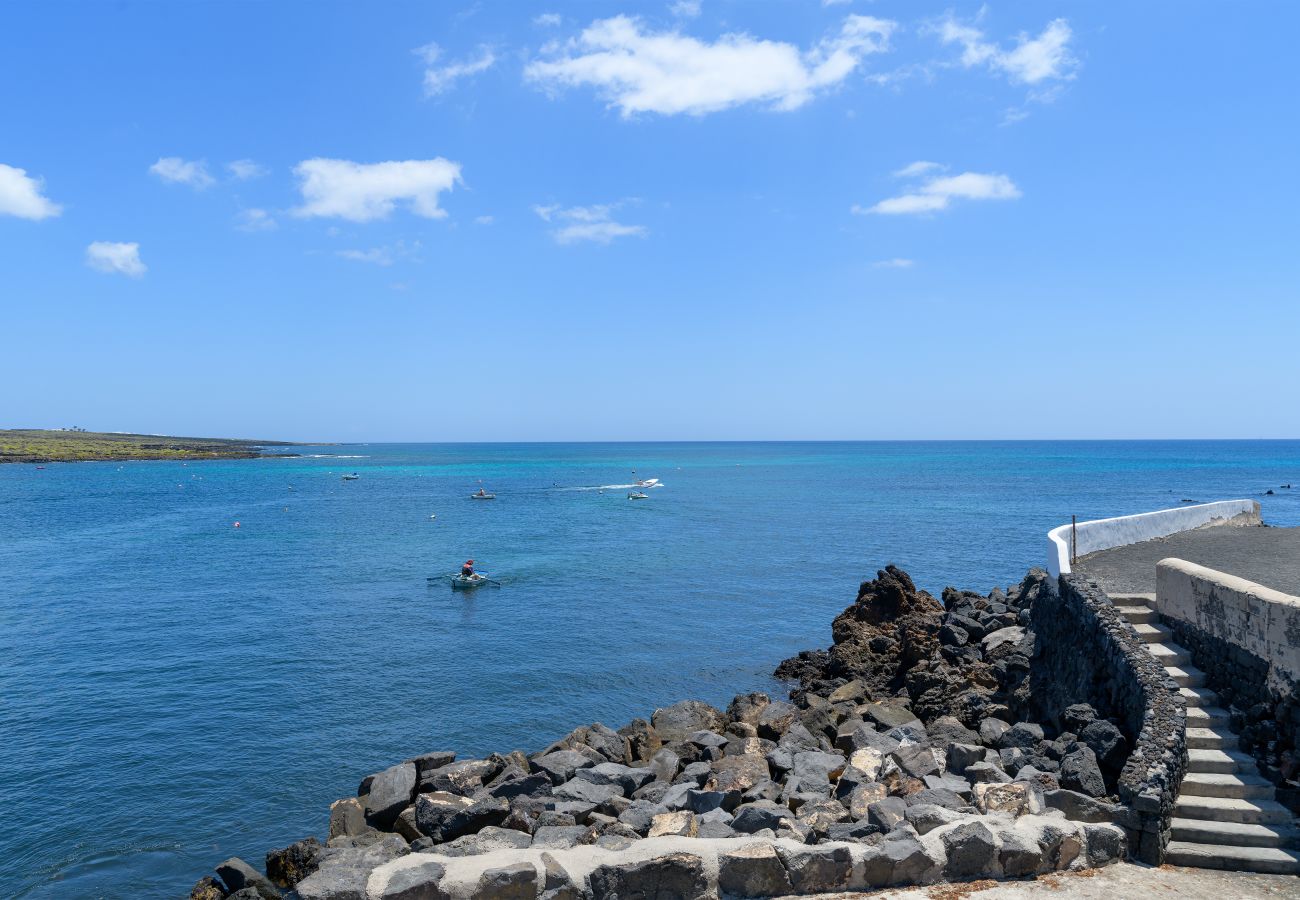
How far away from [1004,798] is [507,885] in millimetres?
6068

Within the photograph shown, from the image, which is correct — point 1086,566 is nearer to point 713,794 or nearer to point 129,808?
point 713,794

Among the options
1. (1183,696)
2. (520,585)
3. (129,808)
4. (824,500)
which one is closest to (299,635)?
(520,585)

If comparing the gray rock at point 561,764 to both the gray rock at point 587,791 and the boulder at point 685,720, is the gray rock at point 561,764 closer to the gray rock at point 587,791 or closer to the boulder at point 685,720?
the gray rock at point 587,791

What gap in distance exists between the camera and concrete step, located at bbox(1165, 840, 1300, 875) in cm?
924

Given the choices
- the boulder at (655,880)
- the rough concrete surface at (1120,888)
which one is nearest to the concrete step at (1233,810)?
the rough concrete surface at (1120,888)

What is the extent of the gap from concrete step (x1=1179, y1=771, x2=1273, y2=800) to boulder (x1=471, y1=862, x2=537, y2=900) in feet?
25.7

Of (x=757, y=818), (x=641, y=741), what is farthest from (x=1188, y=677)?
(x=641, y=741)

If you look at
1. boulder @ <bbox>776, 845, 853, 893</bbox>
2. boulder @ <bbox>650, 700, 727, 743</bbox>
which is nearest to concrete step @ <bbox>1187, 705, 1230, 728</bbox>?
boulder @ <bbox>776, 845, 853, 893</bbox>

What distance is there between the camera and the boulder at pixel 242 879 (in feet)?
39.1

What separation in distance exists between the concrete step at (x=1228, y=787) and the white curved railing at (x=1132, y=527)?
330 inches

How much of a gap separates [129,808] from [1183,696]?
17792mm

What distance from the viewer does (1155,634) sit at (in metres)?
14.1

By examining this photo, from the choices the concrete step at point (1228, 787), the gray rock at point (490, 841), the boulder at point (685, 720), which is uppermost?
the concrete step at point (1228, 787)

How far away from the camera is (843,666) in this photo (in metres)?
23.7
